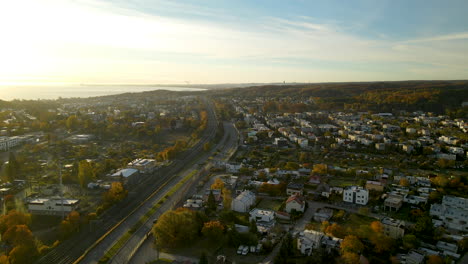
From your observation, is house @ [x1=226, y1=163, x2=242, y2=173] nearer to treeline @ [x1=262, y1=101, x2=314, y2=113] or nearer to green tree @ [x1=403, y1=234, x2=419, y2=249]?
green tree @ [x1=403, y1=234, x2=419, y2=249]

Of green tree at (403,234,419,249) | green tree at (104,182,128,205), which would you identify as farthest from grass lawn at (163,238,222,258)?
green tree at (403,234,419,249)

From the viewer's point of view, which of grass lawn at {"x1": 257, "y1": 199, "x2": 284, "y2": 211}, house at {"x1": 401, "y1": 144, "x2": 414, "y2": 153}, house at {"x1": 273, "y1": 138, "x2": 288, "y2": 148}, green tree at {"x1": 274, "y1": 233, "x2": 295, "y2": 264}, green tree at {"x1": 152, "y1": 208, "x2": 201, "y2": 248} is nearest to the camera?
green tree at {"x1": 274, "y1": 233, "x2": 295, "y2": 264}

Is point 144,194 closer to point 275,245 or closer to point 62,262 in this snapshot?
point 62,262

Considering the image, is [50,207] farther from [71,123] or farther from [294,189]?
[71,123]

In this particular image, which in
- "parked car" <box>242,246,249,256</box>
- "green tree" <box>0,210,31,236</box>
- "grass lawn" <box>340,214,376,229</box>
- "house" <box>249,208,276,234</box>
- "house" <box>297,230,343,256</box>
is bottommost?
"grass lawn" <box>340,214,376,229</box>

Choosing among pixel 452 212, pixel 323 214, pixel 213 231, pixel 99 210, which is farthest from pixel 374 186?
pixel 99 210

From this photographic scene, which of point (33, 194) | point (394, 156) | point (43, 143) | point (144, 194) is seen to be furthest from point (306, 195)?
point (43, 143)
